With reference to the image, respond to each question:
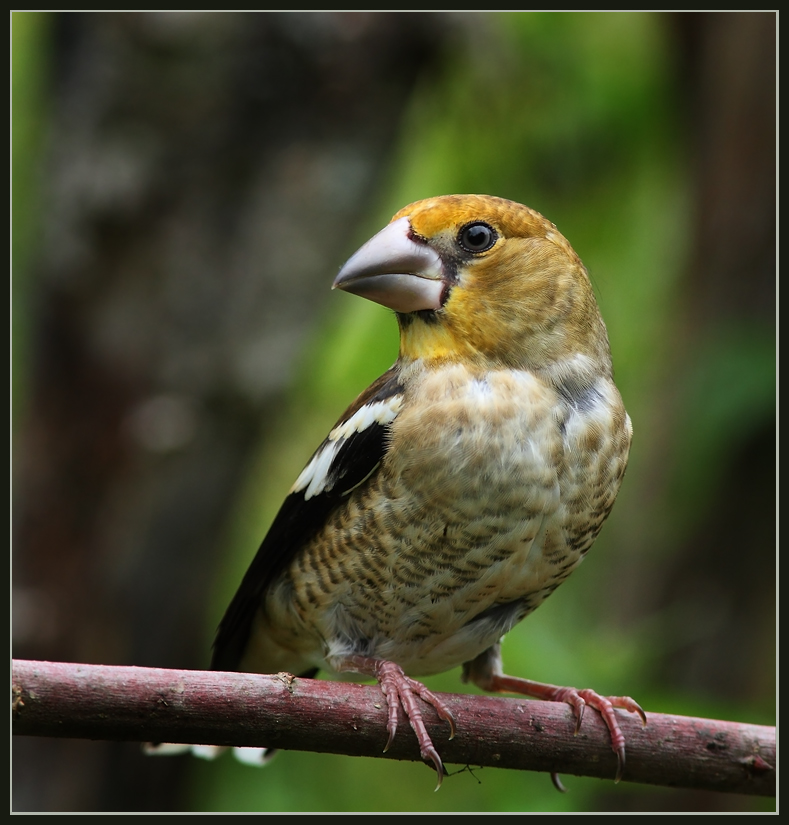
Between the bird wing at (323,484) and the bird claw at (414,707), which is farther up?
the bird wing at (323,484)

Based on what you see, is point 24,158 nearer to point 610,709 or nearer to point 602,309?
point 602,309

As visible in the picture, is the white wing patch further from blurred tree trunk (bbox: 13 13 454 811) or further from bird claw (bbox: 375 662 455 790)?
blurred tree trunk (bbox: 13 13 454 811)

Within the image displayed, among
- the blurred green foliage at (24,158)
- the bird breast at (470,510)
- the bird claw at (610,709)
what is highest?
the blurred green foliage at (24,158)

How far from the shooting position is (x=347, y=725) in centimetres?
225

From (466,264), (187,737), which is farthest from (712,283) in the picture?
(187,737)

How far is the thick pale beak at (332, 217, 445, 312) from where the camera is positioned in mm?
2475

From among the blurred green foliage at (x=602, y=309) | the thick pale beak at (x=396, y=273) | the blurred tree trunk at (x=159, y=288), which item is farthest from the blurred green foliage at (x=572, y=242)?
the thick pale beak at (x=396, y=273)

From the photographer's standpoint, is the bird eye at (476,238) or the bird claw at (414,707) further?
the bird eye at (476,238)

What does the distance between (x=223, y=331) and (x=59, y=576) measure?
1.42 meters

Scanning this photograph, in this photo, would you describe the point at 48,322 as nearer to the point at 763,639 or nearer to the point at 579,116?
the point at 579,116

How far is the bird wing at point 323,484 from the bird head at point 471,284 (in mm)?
186

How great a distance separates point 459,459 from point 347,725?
710mm

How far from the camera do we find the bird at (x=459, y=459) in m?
2.43

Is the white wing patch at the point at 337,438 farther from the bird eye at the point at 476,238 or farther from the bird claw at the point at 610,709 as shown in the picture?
the bird claw at the point at 610,709
